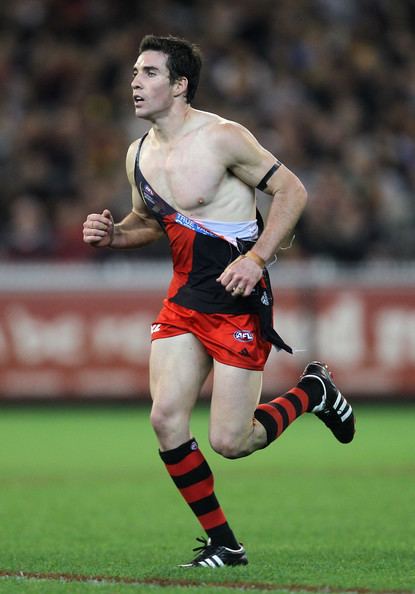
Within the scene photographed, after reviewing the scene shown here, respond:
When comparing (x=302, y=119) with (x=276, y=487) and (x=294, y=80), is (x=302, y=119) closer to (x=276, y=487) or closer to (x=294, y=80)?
(x=294, y=80)

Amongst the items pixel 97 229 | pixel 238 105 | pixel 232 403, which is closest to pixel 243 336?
pixel 232 403

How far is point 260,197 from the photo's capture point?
16.0 meters

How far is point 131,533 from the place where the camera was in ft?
25.2

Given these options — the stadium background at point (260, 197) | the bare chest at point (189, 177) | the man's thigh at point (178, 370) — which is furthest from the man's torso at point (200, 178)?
the stadium background at point (260, 197)

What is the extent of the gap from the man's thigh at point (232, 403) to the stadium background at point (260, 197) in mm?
9361

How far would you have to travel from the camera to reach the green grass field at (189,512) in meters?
5.96

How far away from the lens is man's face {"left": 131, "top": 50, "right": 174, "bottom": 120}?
21.4 feet

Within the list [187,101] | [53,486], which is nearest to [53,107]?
[53,486]

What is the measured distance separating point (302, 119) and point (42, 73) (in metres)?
3.54

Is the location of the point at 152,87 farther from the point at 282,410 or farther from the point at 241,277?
the point at 282,410

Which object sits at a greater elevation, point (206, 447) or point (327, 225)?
point (327, 225)

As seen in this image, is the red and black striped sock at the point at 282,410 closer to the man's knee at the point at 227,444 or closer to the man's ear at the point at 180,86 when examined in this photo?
the man's knee at the point at 227,444

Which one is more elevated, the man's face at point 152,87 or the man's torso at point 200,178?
the man's face at point 152,87

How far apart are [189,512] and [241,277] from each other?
9.73 ft
